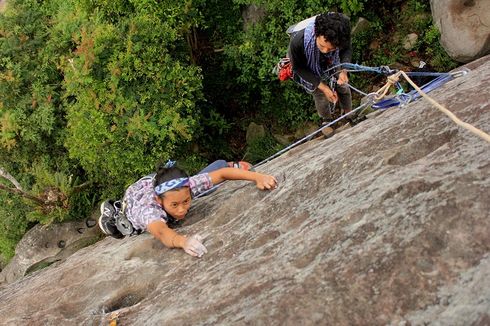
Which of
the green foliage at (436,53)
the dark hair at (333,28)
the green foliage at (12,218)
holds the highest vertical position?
the dark hair at (333,28)

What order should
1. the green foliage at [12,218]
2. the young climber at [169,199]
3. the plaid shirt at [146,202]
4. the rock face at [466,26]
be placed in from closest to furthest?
1. the young climber at [169,199]
2. the plaid shirt at [146,202]
3. the rock face at [466,26]
4. the green foliage at [12,218]

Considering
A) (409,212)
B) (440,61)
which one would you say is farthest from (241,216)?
(440,61)

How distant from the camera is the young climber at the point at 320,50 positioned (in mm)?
4961

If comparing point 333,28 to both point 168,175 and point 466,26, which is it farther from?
point 466,26

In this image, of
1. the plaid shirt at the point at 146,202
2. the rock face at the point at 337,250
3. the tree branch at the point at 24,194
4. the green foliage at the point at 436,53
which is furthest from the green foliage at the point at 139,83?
the rock face at the point at 337,250

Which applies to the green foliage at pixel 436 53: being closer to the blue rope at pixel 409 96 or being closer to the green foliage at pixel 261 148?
the green foliage at pixel 261 148

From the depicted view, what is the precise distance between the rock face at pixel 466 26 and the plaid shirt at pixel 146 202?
16.2ft

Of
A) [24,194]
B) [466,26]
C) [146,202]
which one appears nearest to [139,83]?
[24,194]

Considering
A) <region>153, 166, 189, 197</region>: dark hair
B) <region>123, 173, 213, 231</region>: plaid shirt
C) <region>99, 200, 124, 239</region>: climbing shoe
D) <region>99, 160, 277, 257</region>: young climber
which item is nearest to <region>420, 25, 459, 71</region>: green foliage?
<region>99, 160, 277, 257</region>: young climber

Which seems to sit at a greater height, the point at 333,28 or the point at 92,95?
the point at 92,95

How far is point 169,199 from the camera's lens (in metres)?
4.07

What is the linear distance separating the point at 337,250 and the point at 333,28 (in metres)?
2.68

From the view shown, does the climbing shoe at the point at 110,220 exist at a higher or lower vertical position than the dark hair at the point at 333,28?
lower

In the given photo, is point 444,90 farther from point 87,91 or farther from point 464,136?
point 87,91
